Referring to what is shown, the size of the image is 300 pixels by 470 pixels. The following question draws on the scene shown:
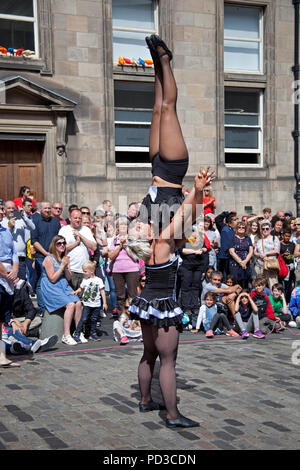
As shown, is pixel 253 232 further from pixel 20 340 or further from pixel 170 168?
pixel 170 168

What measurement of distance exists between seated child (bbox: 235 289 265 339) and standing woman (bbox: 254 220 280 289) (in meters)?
1.73

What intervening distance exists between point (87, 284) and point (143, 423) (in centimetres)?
408

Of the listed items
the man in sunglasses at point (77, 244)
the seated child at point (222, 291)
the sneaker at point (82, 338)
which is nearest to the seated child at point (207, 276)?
the seated child at point (222, 291)

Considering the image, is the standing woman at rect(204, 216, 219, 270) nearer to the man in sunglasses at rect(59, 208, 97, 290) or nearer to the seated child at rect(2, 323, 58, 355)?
the man in sunglasses at rect(59, 208, 97, 290)

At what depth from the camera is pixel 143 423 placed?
4895 mm

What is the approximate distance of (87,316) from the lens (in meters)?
8.62

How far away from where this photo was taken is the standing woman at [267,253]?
36.1ft

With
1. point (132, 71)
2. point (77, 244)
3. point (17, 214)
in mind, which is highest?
point (132, 71)

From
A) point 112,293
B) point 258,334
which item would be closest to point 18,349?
point 112,293

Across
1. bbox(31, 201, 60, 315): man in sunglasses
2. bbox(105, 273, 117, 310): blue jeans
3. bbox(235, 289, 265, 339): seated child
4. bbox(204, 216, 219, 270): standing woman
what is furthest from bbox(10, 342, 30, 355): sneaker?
bbox(204, 216, 219, 270): standing woman

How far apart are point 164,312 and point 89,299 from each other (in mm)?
3890

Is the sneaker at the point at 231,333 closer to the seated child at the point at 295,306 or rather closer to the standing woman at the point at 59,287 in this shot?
the seated child at the point at 295,306

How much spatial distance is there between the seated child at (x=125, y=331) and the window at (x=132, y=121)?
7.19m
